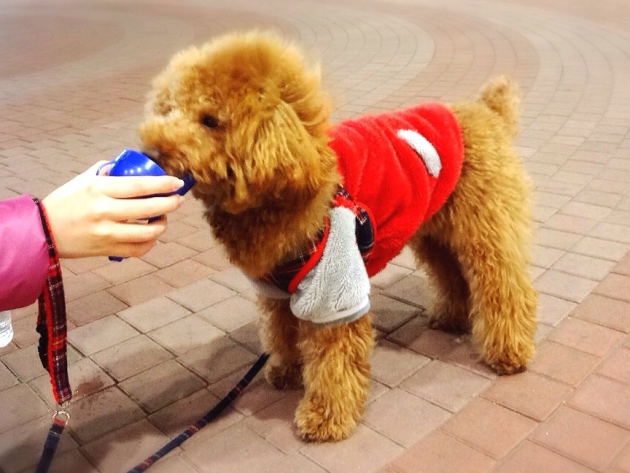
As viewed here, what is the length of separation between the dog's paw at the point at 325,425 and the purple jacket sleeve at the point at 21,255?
1.08 metres

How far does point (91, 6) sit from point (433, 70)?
9.32m

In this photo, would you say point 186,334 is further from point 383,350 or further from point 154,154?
point 154,154

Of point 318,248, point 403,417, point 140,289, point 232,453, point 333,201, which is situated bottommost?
point 140,289

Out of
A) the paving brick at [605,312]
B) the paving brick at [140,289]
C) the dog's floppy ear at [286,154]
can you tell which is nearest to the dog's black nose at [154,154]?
the dog's floppy ear at [286,154]

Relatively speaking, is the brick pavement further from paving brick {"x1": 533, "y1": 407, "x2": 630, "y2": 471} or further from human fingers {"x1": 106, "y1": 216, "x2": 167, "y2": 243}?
human fingers {"x1": 106, "y1": 216, "x2": 167, "y2": 243}

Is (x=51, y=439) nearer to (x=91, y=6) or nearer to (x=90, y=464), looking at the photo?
(x=90, y=464)

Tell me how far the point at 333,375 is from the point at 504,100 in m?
1.31

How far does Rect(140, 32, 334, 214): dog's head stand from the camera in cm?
154

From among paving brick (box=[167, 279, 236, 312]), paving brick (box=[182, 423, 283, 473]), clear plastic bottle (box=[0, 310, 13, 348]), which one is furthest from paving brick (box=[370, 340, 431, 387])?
clear plastic bottle (box=[0, 310, 13, 348])

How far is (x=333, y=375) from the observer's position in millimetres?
2033

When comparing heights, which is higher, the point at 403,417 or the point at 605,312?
the point at 605,312

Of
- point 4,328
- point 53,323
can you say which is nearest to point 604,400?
point 53,323

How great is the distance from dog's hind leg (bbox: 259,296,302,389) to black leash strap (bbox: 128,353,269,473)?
0.05 metres

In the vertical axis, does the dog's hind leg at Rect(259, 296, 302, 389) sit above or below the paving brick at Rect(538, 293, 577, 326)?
below
